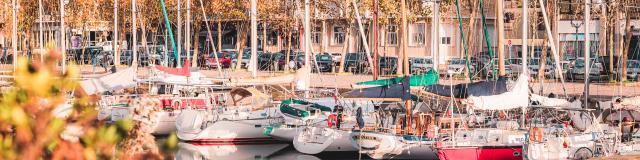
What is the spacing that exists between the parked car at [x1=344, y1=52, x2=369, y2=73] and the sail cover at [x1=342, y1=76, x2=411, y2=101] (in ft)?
99.4

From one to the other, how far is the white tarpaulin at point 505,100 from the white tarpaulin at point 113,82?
1637 cm

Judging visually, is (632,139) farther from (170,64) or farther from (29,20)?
(29,20)

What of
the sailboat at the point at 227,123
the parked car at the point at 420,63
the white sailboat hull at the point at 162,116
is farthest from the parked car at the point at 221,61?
the sailboat at the point at 227,123

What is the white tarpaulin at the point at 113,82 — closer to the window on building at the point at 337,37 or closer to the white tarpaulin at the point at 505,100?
the white tarpaulin at the point at 505,100

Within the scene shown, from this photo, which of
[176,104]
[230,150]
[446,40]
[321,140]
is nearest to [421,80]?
[321,140]

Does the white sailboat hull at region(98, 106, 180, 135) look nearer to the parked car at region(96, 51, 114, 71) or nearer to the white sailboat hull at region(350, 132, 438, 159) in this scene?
the white sailboat hull at region(350, 132, 438, 159)

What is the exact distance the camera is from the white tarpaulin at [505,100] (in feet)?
102

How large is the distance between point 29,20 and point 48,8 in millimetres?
2091

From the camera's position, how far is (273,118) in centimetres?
3859

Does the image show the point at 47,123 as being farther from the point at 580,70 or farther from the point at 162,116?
the point at 580,70

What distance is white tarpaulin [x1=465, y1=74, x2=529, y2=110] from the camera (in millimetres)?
31109

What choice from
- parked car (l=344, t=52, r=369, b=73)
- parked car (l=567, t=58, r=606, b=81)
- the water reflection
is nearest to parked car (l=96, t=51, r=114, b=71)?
parked car (l=344, t=52, r=369, b=73)

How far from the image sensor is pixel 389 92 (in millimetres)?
35000

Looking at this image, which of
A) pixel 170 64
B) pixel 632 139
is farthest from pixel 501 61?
pixel 170 64
